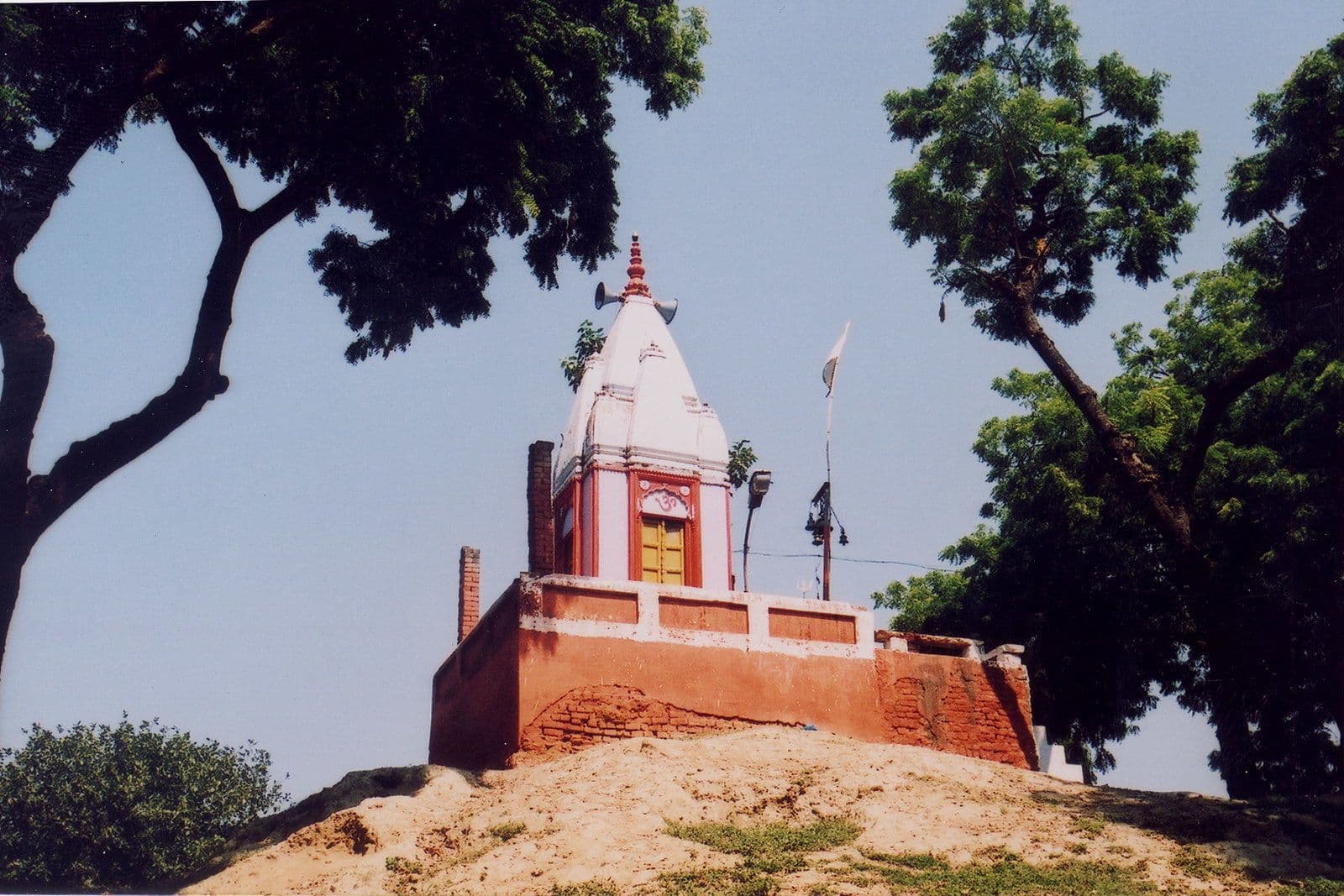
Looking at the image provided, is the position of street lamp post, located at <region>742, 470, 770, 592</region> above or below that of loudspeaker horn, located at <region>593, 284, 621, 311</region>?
below

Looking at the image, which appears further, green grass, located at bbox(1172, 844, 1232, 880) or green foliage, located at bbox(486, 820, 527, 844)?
green foliage, located at bbox(486, 820, 527, 844)

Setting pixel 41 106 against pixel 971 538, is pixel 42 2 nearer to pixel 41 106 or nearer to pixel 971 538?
pixel 41 106

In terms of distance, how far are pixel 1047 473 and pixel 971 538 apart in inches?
117

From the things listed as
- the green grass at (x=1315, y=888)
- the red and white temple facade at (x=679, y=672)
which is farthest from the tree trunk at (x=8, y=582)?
the green grass at (x=1315, y=888)

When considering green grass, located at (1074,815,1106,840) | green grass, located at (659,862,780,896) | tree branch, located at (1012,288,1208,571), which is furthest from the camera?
tree branch, located at (1012,288,1208,571)

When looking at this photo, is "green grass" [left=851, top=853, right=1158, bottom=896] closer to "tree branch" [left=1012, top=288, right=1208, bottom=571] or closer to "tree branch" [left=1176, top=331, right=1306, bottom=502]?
"tree branch" [left=1012, top=288, right=1208, bottom=571]

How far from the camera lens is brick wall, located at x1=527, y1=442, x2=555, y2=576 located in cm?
1574

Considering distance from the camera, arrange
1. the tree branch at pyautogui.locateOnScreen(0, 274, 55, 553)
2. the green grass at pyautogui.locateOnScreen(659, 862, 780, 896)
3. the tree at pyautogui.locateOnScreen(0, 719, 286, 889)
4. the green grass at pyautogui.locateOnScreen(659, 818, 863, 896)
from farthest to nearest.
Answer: the tree at pyautogui.locateOnScreen(0, 719, 286, 889) → the tree branch at pyautogui.locateOnScreen(0, 274, 55, 553) → the green grass at pyautogui.locateOnScreen(659, 818, 863, 896) → the green grass at pyautogui.locateOnScreen(659, 862, 780, 896)

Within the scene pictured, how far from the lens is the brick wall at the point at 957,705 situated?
52.2ft

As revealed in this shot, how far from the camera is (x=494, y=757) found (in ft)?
48.0

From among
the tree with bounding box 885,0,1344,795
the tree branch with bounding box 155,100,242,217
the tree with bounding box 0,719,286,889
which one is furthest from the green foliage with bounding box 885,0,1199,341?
the tree with bounding box 0,719,286,889

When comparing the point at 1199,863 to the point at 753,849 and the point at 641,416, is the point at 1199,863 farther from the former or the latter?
the point at 641,416

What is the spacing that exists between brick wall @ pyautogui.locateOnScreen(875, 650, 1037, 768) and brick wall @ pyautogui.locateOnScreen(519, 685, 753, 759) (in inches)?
84.1

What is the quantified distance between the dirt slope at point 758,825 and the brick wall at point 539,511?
2.75 metres
